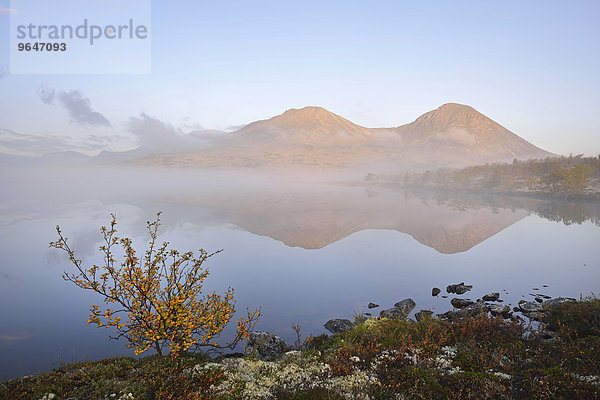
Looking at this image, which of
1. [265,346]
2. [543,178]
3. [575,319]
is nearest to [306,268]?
[265,346]

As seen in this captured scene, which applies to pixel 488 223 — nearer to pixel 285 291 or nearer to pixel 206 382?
pixel 285 291

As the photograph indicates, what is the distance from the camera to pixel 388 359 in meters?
10.8

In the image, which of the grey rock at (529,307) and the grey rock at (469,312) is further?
the grey rock at (529,307)

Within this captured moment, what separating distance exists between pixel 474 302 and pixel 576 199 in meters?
119

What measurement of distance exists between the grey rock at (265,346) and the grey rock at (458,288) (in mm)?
18180

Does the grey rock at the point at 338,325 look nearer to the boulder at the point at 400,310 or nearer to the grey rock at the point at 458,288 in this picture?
the boulder at the point at 400,310

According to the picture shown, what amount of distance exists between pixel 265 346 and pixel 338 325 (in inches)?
243

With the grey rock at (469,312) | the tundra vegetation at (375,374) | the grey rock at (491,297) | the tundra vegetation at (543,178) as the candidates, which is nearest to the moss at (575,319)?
Result: the tundra vegetation at (375,374)

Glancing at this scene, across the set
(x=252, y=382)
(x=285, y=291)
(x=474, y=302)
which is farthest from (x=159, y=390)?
(x=474, y=302)

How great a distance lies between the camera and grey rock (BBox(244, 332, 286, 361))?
559 inches

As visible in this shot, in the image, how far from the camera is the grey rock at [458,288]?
2580cm

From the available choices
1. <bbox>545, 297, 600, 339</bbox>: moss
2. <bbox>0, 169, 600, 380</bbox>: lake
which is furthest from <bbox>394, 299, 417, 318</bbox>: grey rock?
<bbox>545, 297, 600, 339</bbox>: moss

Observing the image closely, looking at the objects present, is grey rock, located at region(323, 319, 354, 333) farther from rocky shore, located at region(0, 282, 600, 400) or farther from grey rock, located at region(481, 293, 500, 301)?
grey rock, located at region(481, 293, 500, 301)

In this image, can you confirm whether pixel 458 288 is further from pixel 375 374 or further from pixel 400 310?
pixel 375 374
